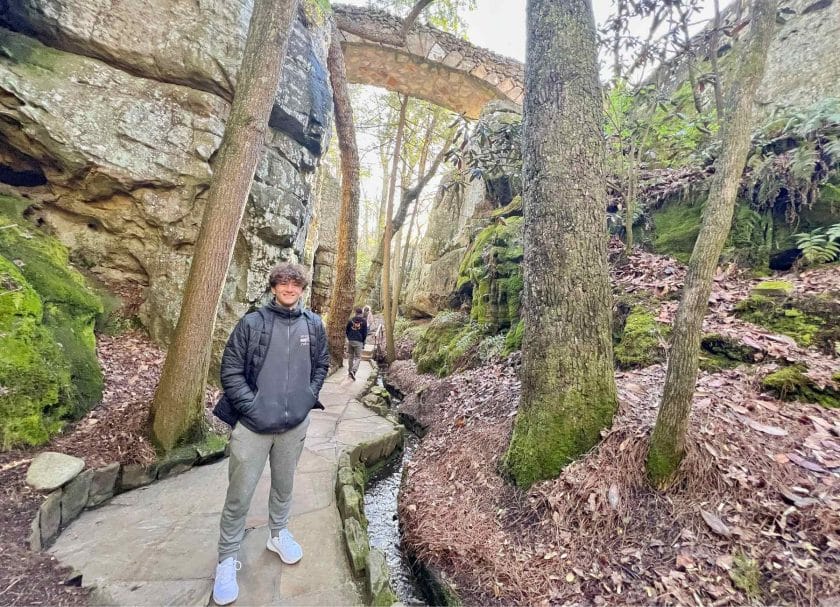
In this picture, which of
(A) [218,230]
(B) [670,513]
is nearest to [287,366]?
(A) [218,230]

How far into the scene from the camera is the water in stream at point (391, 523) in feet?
10.7

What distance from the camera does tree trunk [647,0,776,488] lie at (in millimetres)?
2627

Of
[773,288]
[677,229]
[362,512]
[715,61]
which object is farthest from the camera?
[715,61]

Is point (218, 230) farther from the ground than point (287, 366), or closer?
farther from the ground

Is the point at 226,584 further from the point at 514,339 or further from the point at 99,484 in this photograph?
the point at 514,339

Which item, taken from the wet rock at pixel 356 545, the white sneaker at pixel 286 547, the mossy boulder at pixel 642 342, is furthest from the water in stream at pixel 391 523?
the mossy boulder at pixel 642 342

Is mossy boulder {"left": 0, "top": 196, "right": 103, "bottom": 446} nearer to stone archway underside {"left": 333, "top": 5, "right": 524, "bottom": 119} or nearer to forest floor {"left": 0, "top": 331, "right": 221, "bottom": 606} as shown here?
forest floor {"left": 0, "top": 331, "right": 221, "bottom": 606}

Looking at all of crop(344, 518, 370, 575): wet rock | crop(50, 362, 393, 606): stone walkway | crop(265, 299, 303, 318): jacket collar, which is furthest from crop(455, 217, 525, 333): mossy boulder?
crop(265, 299, 303, 318): jacket collar

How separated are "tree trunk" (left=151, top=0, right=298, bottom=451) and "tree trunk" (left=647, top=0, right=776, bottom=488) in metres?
4.30

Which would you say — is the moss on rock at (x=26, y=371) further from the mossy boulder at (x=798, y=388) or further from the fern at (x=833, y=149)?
the fern at (x=833, y=149)

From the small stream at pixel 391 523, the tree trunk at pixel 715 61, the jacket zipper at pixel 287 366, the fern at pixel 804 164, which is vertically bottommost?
the small stream at pixel 391 523

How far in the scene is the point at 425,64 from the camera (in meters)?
11.2

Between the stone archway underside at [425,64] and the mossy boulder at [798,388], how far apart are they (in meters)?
10.7

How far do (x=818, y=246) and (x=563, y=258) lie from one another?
3865 mm
